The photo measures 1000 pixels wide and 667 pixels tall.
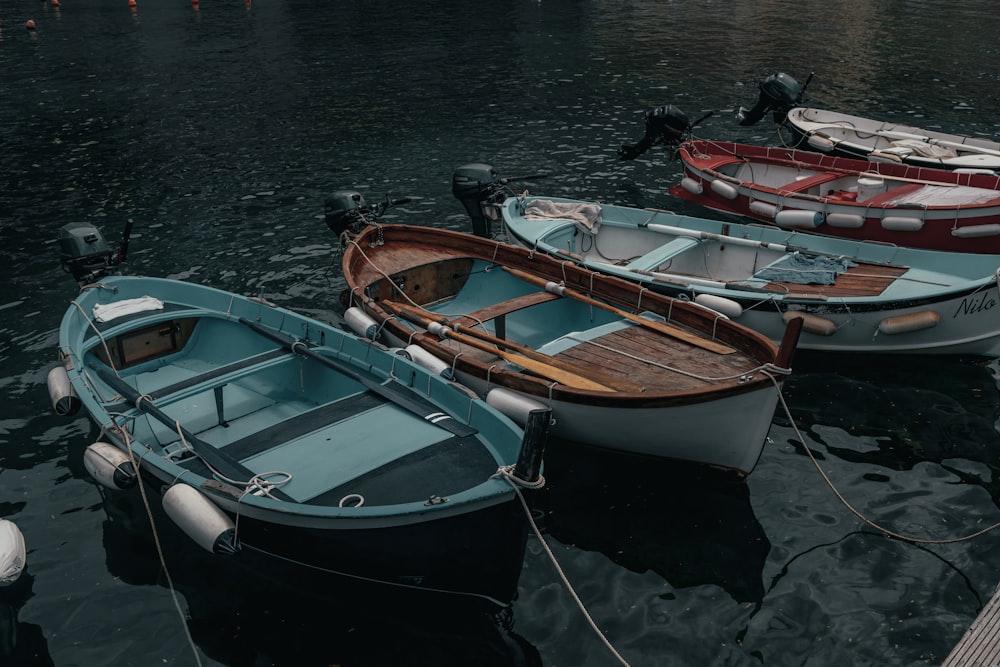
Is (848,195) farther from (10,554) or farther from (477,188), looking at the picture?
(10,554)

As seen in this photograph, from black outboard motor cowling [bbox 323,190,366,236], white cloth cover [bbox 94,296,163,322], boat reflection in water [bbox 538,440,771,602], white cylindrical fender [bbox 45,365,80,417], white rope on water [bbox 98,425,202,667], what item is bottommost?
boat reflection in water [bbox 538,440,771,602]

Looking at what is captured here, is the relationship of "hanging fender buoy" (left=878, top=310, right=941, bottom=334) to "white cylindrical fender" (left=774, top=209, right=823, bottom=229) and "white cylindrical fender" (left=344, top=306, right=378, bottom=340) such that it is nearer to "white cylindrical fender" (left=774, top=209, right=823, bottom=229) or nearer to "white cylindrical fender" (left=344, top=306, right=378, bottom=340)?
"white cylindrical fender" (left=774, top=209, right=823, bottom=229)

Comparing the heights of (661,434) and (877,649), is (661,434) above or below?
above

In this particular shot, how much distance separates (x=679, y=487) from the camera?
12555 millimetres

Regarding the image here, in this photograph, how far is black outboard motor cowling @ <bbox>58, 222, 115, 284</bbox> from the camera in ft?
48.8

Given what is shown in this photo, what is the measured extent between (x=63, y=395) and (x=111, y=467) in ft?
6.88

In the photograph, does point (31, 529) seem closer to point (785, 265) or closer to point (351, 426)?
point (351, 426)

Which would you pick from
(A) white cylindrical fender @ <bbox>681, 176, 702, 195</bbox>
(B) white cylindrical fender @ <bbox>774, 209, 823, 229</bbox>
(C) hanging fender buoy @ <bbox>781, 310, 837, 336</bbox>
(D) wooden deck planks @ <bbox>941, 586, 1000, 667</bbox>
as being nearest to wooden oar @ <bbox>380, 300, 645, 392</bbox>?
(C) hanging fender buoy @ <bbox>781, 310, 837, 336</bbox>

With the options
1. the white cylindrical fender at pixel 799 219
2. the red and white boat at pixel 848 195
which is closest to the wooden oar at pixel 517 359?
the white cylindrical fender at pixel 799 219

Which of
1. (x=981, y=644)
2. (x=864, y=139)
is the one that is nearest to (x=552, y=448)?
(x=981, y=644)

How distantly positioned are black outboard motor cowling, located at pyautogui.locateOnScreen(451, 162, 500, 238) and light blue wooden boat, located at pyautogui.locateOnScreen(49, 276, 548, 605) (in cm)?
679

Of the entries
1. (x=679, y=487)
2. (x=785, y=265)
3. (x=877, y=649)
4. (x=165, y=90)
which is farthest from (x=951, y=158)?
(x=165, y=90)

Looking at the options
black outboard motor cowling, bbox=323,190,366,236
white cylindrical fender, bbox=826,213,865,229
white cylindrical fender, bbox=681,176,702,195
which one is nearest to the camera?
black outboard motor cowling, bbox=323,190,366,236

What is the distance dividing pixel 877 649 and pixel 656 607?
2.55 metres
